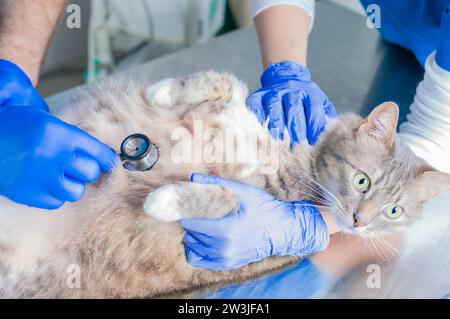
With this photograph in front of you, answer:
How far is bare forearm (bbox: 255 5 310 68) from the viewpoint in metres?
1.97

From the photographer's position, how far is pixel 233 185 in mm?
1401

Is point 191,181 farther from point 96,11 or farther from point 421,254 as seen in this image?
point 96,11

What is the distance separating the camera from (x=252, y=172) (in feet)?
Result: 4.95

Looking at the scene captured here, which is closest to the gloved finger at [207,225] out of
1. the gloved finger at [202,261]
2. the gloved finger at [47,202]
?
the gloved finger at [202,261]

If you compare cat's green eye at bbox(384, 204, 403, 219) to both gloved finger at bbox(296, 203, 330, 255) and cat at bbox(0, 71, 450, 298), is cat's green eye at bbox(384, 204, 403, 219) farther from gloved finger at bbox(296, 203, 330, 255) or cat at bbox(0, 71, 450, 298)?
gloved finger at bbox(296, 203, 330, 255)

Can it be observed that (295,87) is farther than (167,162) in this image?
Yes

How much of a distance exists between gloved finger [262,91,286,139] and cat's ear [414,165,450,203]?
0.50m

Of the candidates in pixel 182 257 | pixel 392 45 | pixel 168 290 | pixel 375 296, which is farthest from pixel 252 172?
pixel 392 45

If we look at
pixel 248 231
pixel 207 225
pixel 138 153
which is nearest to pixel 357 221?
pixel 248 231

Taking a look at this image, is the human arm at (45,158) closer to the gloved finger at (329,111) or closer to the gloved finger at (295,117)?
the gloved finger at (295,117)

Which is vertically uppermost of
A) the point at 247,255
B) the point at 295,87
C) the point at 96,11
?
the point at 295,87

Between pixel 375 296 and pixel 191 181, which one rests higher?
pixel 191 181

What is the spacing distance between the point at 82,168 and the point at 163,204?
264 millimetres

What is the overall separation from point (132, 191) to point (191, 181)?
19cm
